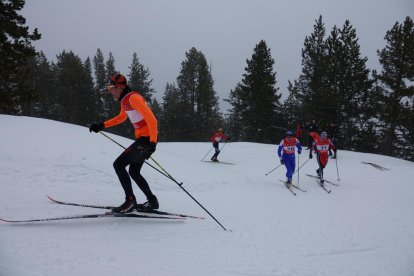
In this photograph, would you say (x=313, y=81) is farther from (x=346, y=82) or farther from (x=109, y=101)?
(x=109, y=101)

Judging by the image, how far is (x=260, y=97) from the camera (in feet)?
108

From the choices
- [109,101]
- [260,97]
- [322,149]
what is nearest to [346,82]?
[260,97]

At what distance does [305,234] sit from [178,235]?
7.81 ft

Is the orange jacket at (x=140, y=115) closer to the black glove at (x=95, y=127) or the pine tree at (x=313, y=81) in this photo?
the black glove at (x=95, y=127)

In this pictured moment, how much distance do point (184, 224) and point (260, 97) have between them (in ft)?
95.5

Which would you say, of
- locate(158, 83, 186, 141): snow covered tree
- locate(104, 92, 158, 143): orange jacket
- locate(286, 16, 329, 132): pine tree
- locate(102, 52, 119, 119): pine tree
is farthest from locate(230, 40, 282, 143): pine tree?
locate(104, 92, 158, 143): orange jacket

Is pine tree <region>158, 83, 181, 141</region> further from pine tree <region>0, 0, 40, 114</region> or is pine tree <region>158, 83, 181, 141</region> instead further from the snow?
the snow

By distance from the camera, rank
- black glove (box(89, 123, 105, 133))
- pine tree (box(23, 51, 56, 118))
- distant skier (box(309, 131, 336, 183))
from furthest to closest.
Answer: pine tree (box(23, 51, 56, 118)) < distant skier (box(309, 131, 336, 183)) < black glove (box(89, 123, 105, 133))

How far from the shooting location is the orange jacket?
4680mm

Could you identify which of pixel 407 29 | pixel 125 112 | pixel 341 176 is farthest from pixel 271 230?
pixel 407 29

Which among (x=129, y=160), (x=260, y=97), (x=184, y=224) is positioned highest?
(x=260, y=97)

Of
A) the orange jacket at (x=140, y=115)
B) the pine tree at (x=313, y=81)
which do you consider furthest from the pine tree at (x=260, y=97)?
the orange jacket at (x=140, y=115)

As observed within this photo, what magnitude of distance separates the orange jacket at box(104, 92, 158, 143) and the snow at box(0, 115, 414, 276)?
4.95ft

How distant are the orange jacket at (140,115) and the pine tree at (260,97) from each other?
29125 millimetres
